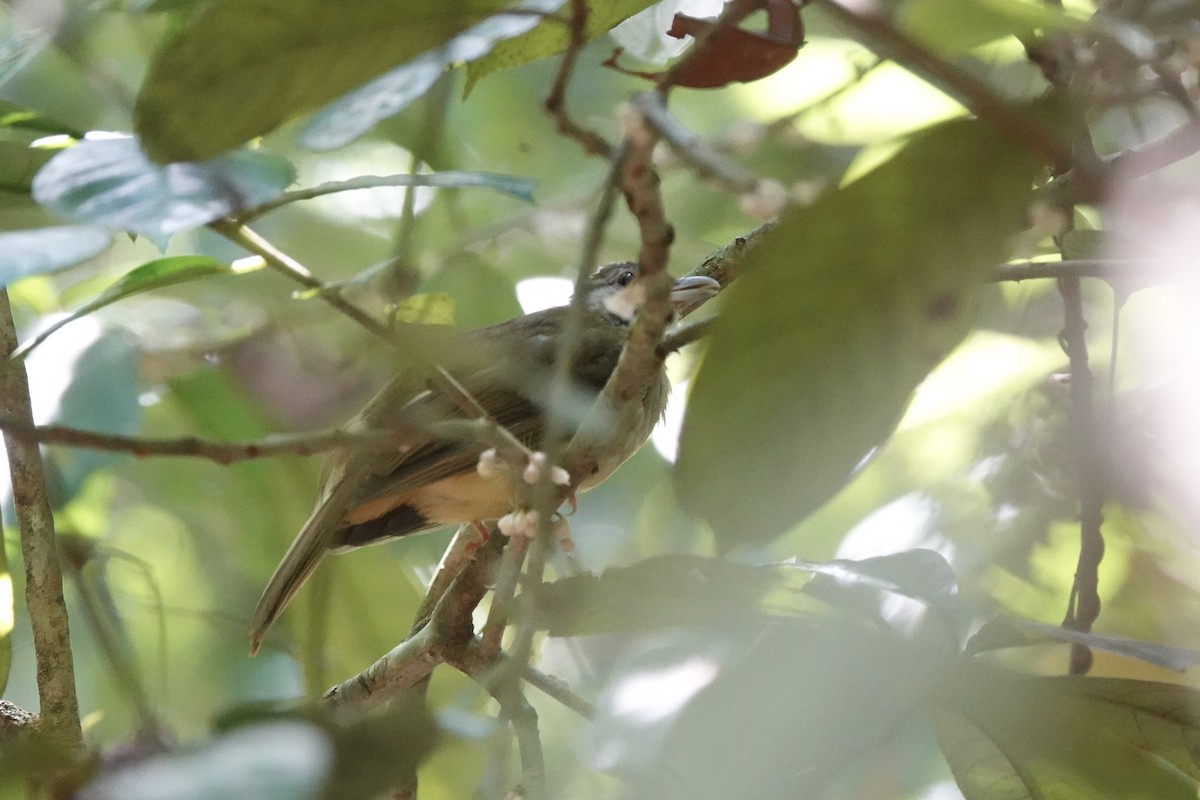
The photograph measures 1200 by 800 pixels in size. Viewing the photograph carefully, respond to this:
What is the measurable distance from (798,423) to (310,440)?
526mm

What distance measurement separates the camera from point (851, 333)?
3.41 feet

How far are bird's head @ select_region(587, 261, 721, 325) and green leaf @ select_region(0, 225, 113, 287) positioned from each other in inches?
22.6

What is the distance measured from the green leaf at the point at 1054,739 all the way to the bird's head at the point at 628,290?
488 millimetres

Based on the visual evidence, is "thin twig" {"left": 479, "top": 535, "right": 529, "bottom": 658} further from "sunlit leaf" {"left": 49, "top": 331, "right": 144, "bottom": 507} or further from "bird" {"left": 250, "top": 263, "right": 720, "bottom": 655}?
"sunlit leaf" {"left": 49, "top": 331, "right": 144, "bottom": 507}

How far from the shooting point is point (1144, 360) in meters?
2.11

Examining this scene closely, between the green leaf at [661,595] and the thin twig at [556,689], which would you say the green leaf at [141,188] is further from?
the thin twig at [556,689]

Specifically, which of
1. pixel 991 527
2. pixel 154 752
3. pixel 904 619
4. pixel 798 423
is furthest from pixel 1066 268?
pixel 154 752

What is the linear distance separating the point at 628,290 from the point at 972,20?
1.37 ft

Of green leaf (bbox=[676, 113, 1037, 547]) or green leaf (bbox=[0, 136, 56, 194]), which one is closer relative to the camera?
green leaf (bbox=[676, 113, 1037, 547])

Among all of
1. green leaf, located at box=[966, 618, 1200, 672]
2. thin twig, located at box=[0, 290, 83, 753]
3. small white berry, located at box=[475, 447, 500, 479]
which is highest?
small white berry, located at box=[475, 447, 500, 479]

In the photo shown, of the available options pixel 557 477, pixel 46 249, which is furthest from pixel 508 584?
pixel 46 249

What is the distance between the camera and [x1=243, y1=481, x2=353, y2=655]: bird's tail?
255 centimetres

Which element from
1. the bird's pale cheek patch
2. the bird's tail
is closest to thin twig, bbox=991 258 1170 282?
the bird's pale cheek patch

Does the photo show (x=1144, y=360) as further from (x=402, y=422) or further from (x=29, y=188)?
(x=29, y=188)
